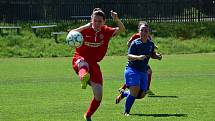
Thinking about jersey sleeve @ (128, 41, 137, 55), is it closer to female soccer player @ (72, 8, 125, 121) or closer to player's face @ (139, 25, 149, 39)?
player's face @ (139, 25, 149, 39)

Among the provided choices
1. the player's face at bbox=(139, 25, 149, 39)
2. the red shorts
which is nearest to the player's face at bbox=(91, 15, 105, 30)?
the red shorts

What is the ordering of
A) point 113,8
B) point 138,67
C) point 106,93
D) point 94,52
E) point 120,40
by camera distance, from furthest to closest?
1. point 113,8
2. point 120,40
3. point 106,93
4. point 138,67
5. point 94,52

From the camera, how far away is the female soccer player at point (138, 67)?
38.5 ft

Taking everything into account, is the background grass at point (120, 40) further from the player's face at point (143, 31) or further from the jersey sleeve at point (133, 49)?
the player's face at point (143, 31)

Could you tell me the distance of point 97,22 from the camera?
34.3ft

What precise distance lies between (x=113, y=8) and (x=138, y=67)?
2795cm

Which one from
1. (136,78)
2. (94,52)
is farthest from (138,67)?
(94,52)

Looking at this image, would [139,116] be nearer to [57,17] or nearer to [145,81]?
[145,81]

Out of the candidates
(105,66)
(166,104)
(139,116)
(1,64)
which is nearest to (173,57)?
(105,66)

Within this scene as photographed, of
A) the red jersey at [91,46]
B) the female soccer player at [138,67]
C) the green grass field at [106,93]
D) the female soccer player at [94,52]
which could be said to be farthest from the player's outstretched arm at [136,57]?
the green grass field at [106,93]

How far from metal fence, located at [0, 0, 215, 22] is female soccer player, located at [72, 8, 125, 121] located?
2711 cm

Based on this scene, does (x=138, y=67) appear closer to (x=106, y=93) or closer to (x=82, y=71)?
(x=82, y=71)

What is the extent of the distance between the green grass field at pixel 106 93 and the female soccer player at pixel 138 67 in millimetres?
369

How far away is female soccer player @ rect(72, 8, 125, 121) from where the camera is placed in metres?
10.3
